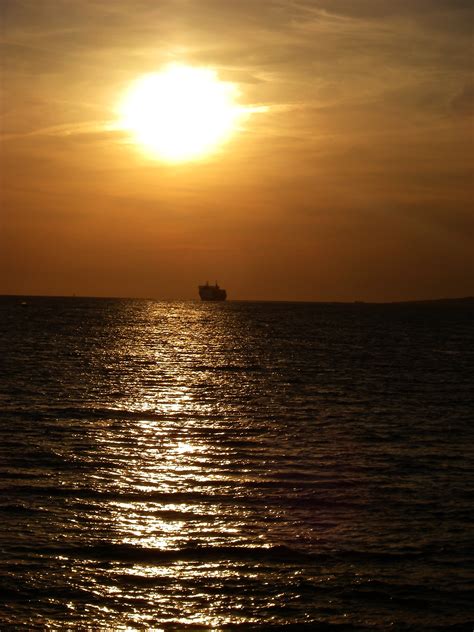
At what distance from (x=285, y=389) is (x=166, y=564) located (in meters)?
39.8

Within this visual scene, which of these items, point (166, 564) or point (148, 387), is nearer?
point (166, 564)

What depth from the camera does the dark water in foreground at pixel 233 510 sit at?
1681cm

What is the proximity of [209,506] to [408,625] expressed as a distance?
29.0 feet

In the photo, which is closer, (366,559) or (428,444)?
(366,559)

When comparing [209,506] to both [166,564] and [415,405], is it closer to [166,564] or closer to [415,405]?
[166,564]

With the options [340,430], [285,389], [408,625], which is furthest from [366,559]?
[285,389]

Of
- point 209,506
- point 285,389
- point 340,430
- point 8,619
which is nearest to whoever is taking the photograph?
point 8,619

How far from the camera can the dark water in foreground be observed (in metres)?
16.8

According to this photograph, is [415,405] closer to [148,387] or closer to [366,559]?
[148,387]

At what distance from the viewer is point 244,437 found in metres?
36.6

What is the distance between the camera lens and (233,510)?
23547mm

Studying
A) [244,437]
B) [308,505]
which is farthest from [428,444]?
[308,505]

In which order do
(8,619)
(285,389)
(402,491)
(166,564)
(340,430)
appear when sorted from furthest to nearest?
(285,389) → (340,430) → (402,491) → (166,564) → (8,619)

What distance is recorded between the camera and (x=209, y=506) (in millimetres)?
23953
